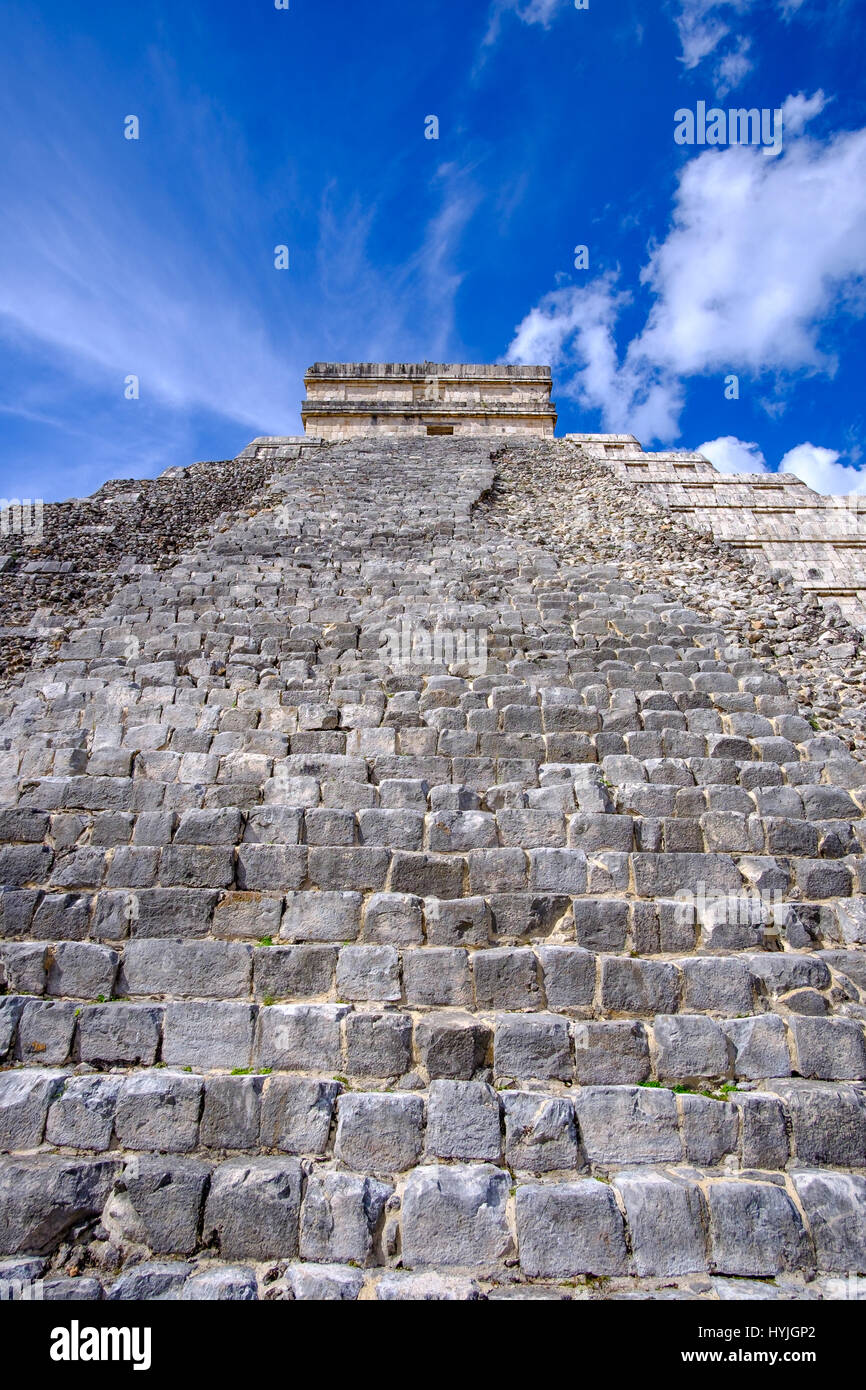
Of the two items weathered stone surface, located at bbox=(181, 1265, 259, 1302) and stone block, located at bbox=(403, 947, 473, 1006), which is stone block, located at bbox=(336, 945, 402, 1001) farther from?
weathered stone surface, located at bbox=(181, 1265, 259, 1302)

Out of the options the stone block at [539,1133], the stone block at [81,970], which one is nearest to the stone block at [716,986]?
the stone block at [539,1133]

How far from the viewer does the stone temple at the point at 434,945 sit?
3035mm

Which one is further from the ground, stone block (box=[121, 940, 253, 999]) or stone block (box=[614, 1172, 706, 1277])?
stone block (box=[121, 940, 253, 999])

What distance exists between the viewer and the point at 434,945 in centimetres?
401

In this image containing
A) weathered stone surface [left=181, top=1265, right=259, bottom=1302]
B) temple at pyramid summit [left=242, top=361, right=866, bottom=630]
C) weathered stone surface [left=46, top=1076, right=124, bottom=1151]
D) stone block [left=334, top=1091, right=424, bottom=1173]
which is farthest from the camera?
temple at pyramid summit [left=242, top=361, right=866, bottom=630]

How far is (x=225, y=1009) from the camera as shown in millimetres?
3723

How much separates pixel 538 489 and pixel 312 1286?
32.3 ft

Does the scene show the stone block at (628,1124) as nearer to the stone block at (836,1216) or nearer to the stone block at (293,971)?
the stone block at (836,1216)

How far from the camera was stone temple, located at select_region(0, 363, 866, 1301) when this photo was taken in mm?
3035

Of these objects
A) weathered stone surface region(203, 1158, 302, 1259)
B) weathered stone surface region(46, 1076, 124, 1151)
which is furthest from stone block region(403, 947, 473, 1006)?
weathered stone surface region(46, 1076, 124, 1151)

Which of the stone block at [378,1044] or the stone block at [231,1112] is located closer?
the stone block at [231,1112]

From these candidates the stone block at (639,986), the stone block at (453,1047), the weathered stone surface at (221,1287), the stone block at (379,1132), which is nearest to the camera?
the weathered stone surface at (221,1287)
